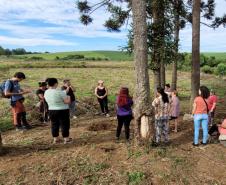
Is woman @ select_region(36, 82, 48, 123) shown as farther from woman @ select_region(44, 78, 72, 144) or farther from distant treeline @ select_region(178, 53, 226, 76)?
distant treeline @ select_region(178, 53, 226, 76)

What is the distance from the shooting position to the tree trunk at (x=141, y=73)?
9125 millimetres

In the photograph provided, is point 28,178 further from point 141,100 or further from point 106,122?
point 106,122

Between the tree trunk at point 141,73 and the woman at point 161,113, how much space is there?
0.77 meters

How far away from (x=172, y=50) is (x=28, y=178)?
30.3 feet

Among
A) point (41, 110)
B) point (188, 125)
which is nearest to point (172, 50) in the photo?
point (188, 125)

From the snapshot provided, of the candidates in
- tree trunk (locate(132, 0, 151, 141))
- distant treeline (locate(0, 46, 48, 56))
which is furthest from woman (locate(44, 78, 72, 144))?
distant treeline (locate(0, 46, 48, 56))

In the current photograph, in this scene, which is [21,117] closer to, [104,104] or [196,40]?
[104,104]

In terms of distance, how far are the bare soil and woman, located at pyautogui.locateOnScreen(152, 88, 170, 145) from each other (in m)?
0.47

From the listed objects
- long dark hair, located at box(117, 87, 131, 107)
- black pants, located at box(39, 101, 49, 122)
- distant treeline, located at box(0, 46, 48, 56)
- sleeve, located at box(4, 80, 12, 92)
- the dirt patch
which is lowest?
the dirt patch

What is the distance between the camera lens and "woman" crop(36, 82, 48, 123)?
13945 millimetres

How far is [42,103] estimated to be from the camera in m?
14.3

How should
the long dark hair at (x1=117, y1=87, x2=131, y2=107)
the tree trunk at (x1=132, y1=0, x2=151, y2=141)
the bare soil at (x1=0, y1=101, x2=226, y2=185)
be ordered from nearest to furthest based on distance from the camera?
the bare soil at (x1=0, y1=101, x2=226, y2=185), the tree trunk at (x1=132, y1=0, x2=151, y2=141), the long dark hair at (x1=117, y1=87, x2=131, y2=107)

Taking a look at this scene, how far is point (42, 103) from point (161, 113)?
595 cm

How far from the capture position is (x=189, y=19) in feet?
69.2
